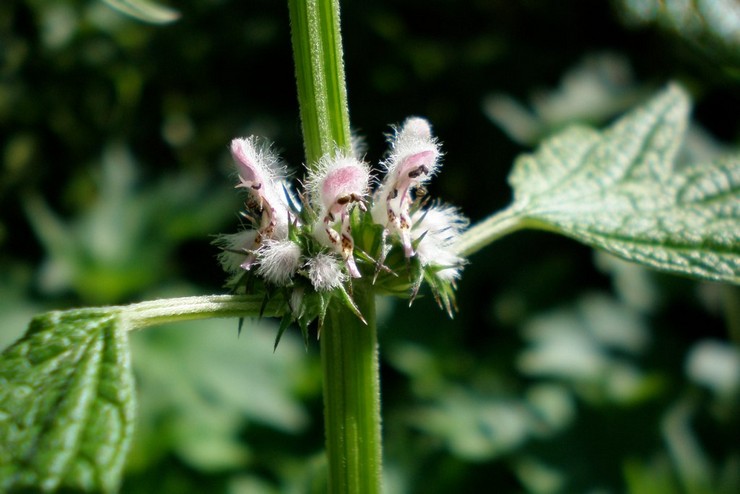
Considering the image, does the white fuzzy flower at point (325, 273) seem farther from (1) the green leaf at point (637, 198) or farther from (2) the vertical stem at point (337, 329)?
(1) the green leaf at point (637, 198)

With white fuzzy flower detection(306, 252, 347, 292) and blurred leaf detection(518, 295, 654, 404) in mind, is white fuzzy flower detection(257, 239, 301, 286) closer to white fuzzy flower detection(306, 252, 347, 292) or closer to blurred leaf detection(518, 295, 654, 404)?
white fuzzy flower detection(306, 252, 347, 292)

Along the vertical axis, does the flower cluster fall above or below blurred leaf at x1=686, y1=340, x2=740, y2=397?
below

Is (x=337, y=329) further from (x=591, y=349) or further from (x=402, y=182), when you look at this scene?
(x=591, y=349)

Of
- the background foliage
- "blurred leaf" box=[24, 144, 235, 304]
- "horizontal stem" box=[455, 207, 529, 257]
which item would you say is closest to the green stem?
"horizontal stem" box=[455, 207, 529, 257]

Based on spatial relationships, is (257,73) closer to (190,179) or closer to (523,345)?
(190,179)

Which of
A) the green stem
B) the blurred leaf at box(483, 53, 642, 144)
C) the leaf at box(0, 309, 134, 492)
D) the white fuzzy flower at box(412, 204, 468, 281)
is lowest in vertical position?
the leaf at box(0, 309, 134, 492)

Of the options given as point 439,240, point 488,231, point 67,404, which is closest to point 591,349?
point 488,231
